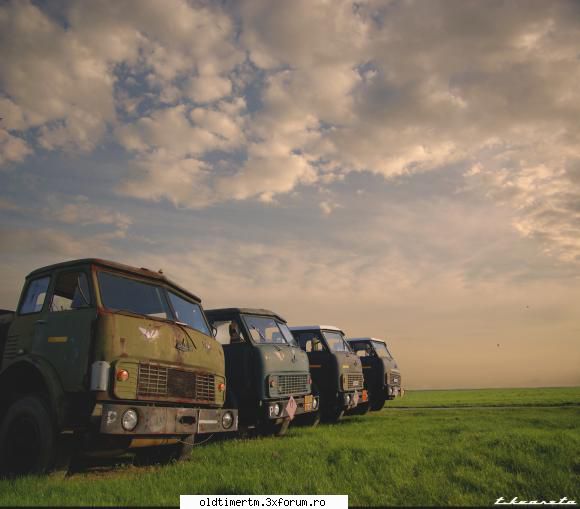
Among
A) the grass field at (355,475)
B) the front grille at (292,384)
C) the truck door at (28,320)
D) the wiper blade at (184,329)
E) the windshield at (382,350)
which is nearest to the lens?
the grass field at (355,475)

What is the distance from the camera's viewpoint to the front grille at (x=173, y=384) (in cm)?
588

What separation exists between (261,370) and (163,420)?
3.45 meters

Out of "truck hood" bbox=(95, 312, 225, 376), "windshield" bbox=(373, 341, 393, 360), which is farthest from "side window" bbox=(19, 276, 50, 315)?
"windshield" bbox=(373, 341, 393, 360)

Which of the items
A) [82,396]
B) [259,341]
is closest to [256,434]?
[259,341]

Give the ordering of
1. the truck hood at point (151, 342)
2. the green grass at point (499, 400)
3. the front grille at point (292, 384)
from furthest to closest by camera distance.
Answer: the green grass at point (499, 400), the front grille at point (292, 384), the truck hood at point (151, 342)

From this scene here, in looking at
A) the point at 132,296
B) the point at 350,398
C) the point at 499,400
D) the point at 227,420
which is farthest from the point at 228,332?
the point at 499,400

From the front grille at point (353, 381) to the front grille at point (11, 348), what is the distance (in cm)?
811

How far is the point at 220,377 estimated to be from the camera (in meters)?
7.32

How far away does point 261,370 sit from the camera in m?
9.18

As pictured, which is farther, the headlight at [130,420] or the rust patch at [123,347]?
the rust patch at [123,347]

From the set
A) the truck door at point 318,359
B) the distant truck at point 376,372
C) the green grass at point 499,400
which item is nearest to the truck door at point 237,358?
the truck door at point 318,359

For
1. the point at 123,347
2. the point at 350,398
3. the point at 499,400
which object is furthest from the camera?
the point at 499,400

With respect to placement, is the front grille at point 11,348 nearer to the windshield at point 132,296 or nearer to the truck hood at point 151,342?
the windshield at point 132,296

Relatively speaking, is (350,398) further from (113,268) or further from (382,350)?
(113,268)
